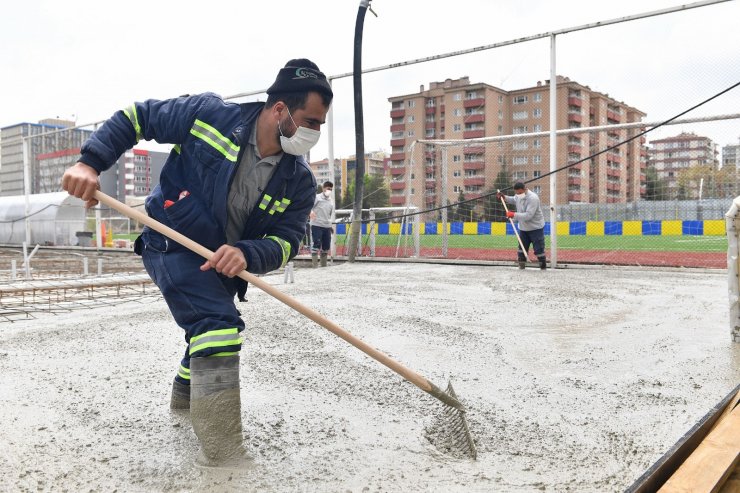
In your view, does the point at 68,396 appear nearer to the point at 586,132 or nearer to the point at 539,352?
the point at 539,352

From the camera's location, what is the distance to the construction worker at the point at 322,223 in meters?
10.4

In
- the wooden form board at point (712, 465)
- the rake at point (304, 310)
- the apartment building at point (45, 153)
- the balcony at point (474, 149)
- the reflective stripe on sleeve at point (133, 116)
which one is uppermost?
the apartment building at point (45, 153)

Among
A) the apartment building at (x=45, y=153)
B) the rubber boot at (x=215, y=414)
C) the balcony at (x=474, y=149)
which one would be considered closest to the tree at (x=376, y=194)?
the balcony at (x=474, y=149)

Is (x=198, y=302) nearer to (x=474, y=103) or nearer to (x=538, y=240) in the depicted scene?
(x=538, y=240)

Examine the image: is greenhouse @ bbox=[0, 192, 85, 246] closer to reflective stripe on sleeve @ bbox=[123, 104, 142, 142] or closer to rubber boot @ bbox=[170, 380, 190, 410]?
rubber boot @ bbox=[170, 380, 190, 410]

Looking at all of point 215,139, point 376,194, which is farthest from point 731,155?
point 215,139

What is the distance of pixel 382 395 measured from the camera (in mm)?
2984

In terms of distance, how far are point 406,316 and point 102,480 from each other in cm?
332

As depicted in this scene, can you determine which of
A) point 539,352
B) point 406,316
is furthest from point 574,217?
point 539,352

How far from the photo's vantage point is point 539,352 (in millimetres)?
3834

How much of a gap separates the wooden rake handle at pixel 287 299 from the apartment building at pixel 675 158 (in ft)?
34.0

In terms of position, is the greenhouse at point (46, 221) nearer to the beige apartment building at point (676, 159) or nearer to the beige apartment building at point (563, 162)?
the beige apartment building at point (563, 162)

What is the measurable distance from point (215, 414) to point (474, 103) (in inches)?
1926

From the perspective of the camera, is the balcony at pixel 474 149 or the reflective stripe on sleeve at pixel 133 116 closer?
the reflective stripe on sleeve at pixel 133 116
